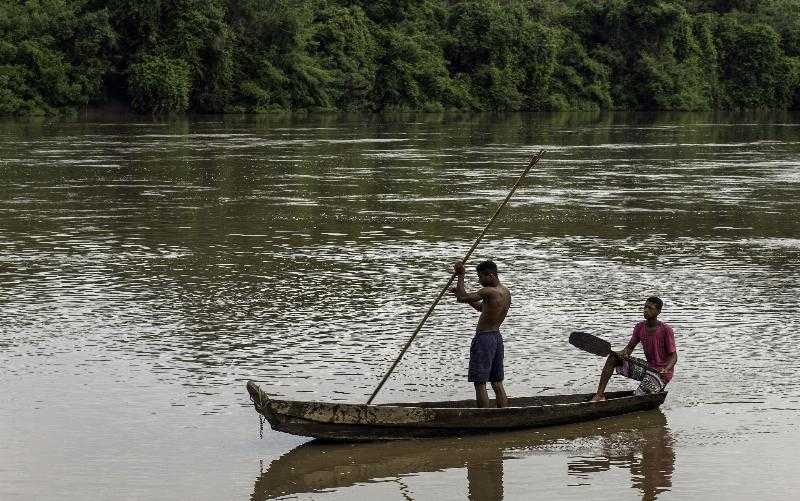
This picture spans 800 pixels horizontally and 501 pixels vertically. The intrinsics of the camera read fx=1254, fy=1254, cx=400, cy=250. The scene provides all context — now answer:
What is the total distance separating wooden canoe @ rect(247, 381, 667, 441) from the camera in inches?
356

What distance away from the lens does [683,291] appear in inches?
617

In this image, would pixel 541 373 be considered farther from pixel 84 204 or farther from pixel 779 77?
pixel 779 77

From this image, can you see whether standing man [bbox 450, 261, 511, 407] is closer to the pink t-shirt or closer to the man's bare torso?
the man's bare torso

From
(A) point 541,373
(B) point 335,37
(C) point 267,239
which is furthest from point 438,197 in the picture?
(B) point 335,37

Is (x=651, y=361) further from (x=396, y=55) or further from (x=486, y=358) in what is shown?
(x=396, y=55)

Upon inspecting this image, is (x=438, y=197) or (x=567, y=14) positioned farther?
(x=567, y=14)

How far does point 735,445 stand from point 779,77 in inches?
3181

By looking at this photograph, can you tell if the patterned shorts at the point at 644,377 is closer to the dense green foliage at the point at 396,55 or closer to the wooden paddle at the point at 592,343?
the wooden paddle at the point at 592,343

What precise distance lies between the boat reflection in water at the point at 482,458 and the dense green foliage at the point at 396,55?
50216mm

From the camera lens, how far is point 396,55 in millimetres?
70500

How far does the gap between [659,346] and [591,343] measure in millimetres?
579

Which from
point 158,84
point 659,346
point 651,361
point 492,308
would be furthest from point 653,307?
point 158,84

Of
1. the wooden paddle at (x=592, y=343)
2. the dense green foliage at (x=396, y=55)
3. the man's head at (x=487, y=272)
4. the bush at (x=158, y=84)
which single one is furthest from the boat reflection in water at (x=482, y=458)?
the bush at (x=158, y=84)

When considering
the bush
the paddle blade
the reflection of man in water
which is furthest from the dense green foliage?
the reflection of man in water
